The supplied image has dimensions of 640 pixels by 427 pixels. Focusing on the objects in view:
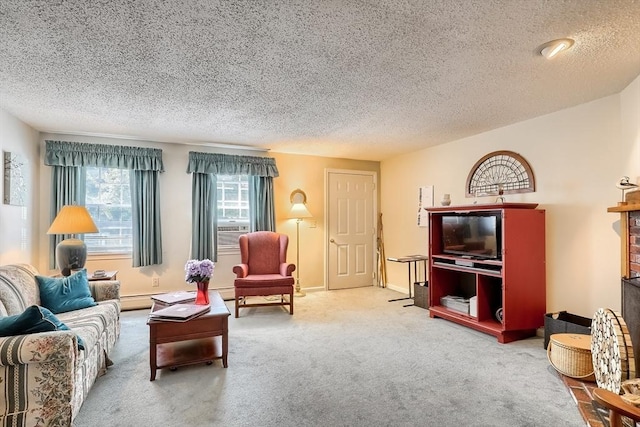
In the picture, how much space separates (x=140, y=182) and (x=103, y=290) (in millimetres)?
1707

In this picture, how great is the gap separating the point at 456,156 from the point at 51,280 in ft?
15.1

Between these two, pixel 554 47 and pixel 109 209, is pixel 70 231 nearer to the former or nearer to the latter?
pixel 109 209

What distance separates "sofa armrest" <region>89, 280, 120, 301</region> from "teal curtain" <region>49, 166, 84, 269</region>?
1.27 metres

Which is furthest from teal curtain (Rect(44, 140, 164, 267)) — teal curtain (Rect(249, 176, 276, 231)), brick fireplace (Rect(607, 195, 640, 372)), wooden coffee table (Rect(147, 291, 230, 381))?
brick fireplace (Rect(607, 195, 640, 372))

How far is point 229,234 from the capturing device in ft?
16.1

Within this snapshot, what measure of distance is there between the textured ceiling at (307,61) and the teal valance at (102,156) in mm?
371

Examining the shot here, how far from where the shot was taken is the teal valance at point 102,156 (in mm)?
3930

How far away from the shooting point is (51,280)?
2.78 meters

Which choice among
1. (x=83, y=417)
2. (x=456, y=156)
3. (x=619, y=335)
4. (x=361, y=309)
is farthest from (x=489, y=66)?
(x=83, y=417)

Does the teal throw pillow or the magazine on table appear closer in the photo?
the teal throw pillow

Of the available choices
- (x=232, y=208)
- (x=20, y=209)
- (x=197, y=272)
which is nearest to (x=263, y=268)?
(x=232, y=208)

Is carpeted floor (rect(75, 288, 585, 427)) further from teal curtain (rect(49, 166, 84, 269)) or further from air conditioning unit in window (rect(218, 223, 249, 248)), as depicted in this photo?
air conditioning unit in window (rect(218, 223, 249, 248))

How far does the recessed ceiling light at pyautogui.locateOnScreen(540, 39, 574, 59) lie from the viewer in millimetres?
1930

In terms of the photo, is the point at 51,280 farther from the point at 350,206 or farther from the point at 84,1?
the point at 350,206
